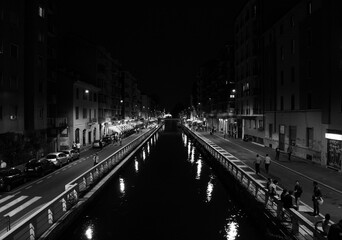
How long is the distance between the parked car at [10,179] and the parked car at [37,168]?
1999mm

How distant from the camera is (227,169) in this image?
109 ft

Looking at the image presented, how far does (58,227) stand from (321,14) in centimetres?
3241

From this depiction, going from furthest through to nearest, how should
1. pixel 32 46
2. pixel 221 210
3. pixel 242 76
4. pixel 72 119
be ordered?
pixel 242 76
pixel 72 119
pixel 32 46
pixel 221 210

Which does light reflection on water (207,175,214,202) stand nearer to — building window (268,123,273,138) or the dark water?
the dark water

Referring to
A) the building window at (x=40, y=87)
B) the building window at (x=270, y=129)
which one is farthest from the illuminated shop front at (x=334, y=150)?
the building window at (x=40, y=87)

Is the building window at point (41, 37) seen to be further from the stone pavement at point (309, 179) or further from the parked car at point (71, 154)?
the stone pavement at point (309, 179)

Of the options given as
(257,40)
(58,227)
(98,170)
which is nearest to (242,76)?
(257,40)

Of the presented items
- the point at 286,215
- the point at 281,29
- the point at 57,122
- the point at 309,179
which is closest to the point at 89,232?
the point at 286,215

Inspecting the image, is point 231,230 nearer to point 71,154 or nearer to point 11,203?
point 11,203

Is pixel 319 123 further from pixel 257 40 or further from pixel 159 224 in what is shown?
pixel 257 40

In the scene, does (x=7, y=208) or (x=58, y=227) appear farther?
(x=7, y=208)

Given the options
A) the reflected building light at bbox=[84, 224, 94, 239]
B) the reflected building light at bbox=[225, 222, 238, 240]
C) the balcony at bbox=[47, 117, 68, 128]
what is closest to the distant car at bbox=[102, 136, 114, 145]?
the balcony at bbox=[47, 117, 68, 128]

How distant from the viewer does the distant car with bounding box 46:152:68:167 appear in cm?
3606

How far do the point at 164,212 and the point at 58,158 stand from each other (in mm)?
18111
